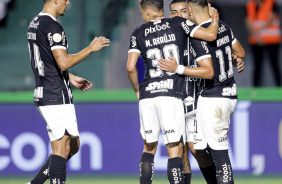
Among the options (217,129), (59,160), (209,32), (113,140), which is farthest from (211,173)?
(113,140)

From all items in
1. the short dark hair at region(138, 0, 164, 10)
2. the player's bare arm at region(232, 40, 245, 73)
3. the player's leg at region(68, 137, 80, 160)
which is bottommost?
the player's leg at region(68, 137, 80, 160)

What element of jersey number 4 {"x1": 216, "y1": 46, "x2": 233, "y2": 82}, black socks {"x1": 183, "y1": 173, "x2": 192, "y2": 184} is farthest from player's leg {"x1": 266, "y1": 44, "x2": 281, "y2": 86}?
jersey number 4 {"x1": 216, "y1": 46, "x2": 233, "y2": 82}

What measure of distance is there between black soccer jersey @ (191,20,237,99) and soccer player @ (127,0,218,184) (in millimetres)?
242

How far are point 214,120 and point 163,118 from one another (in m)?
0.52

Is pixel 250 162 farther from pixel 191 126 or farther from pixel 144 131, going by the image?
pixel 144 131

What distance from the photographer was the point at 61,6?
6488mm

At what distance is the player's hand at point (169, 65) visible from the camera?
654 cm

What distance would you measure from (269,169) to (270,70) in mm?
2288

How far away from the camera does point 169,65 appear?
21.4ft

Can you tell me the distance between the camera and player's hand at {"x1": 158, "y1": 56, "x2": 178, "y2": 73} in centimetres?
654

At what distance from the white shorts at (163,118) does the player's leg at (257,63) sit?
4573mm

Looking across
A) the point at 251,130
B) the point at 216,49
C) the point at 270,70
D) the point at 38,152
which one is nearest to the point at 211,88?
the point at 216,49

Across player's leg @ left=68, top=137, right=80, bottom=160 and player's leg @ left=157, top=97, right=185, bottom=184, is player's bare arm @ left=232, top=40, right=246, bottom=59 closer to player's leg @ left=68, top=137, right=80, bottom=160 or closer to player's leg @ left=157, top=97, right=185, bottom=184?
player's leg @ left=157, top=97, right=185, bottom=184

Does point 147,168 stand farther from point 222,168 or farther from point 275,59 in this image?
point 275,59
